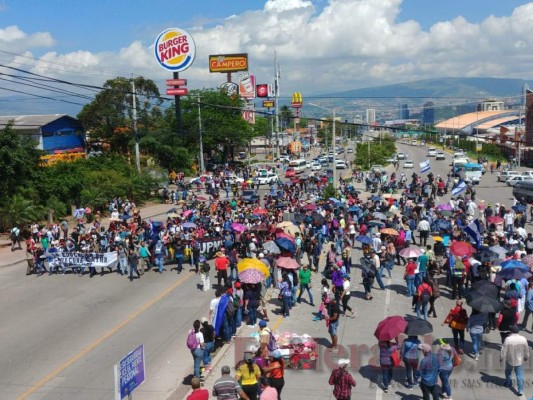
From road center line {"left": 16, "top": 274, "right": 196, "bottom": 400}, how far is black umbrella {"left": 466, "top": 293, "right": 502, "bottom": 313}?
29.8ft

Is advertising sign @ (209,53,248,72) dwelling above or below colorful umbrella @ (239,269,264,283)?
above

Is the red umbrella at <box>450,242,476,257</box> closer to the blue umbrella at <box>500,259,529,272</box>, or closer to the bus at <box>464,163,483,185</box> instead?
the blue umbrella at <box>500,259,529,272</box>

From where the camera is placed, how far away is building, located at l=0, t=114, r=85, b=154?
63500 mm

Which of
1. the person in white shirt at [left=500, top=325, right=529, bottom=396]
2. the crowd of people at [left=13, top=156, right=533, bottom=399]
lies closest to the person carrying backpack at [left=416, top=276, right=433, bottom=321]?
the crowd of people at [left=13, top=156, right=533, bottom=399]

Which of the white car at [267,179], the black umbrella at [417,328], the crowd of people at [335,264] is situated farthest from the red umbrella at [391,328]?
the white car at [267,179]

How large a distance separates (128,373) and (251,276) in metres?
6.42

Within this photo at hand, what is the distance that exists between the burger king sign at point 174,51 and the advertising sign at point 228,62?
45.4 metres

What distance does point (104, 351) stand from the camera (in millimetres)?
13719

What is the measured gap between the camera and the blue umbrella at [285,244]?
19.5 m

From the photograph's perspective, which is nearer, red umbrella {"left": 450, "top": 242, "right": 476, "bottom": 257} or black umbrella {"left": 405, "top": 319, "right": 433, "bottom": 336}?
black umbrella {"left": 405, "top": 319, "right": 433, "bottom": 336}

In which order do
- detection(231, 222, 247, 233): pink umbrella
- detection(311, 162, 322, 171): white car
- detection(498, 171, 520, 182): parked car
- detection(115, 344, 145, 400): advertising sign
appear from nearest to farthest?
detection(115, 344, 145, 400): advertising sign < detection(231, 222, 247, 233): pink umbrella < detection(498, 171, 520, 182): parked car < detection(311, 162, 322, 171): white car

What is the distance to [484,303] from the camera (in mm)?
12023

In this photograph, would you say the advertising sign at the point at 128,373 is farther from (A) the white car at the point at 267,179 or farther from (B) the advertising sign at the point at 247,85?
(B) the advertising sign at the point at 247,85

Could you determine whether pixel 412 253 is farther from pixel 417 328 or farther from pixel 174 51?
pixel 174 51
